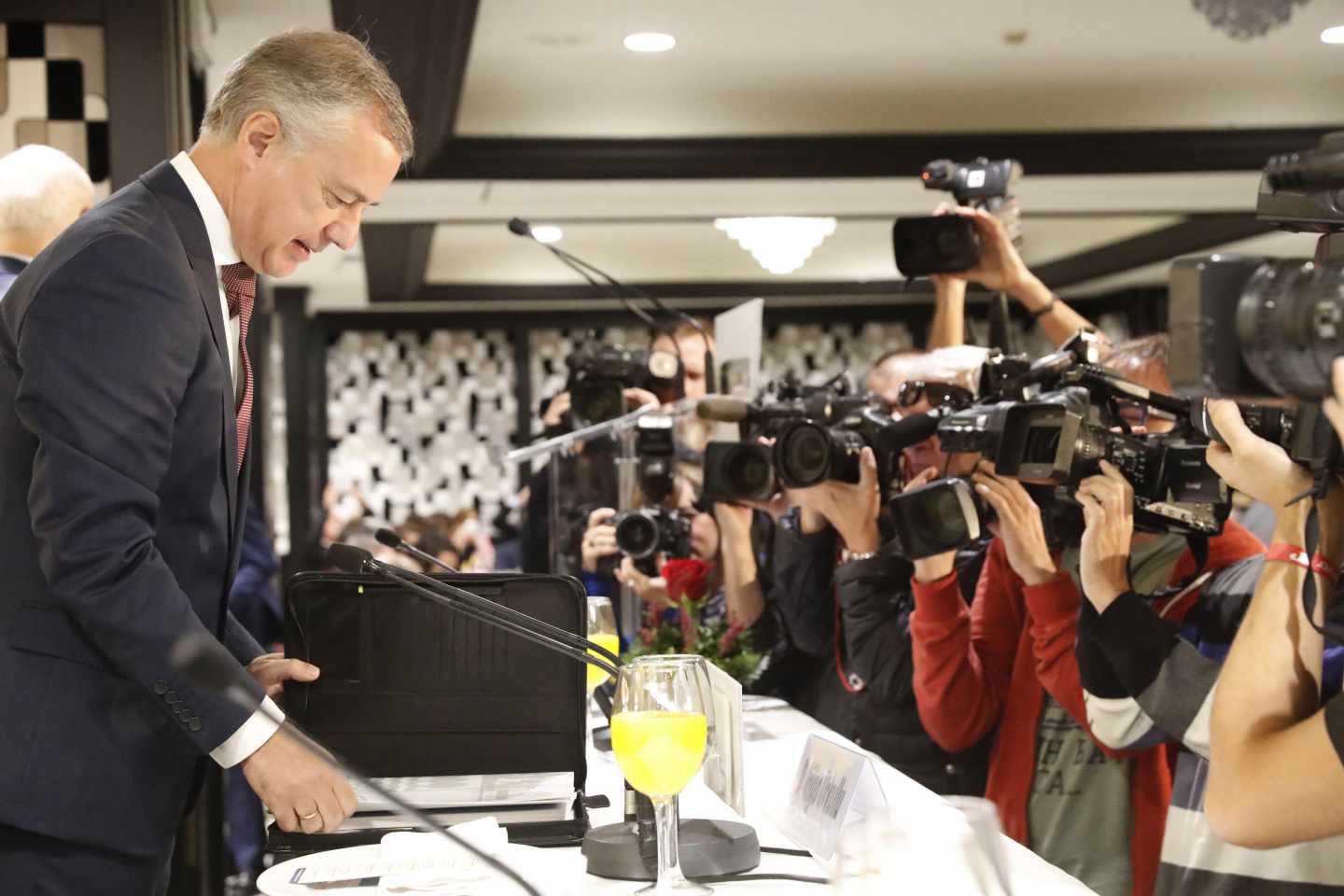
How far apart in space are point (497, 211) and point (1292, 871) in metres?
5.12

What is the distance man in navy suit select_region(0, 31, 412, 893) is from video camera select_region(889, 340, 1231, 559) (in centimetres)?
84

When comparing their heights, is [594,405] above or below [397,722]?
above

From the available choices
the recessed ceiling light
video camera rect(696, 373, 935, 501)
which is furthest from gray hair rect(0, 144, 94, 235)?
the recessed ceiling light

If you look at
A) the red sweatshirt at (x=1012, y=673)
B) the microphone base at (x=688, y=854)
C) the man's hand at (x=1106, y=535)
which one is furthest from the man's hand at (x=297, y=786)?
the red sweatshirt at (x=1012, y=673)

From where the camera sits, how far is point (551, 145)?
5375 mm

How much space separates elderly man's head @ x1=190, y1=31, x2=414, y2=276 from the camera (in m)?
1.46

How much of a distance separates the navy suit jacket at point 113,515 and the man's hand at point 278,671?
0.09 m

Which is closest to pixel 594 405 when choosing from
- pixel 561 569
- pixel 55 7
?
pixel 561 569

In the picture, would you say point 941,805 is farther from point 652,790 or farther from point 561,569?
point 561,569

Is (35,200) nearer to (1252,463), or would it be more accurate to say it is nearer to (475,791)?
(475,791)

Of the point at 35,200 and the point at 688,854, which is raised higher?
the point at 35,200

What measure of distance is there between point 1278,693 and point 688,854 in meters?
0.57

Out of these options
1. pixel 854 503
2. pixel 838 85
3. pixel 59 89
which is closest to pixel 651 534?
pixel 854 503

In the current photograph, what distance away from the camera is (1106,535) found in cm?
172
